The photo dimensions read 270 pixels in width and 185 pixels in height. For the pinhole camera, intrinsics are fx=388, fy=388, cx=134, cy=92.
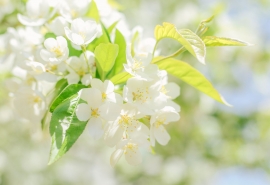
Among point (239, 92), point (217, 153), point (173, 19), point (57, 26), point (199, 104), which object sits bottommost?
point (217, 153)

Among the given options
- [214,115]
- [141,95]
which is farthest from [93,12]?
[214,115]

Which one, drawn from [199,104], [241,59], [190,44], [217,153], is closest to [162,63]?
[190,44]

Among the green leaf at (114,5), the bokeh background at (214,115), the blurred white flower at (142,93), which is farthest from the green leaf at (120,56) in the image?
the bokeh background at (214,115)

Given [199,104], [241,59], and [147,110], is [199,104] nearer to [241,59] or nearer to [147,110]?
[241,59]

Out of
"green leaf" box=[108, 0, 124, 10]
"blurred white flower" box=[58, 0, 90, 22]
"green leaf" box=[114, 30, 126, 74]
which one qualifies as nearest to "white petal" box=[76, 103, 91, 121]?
"green leaf" box=[114, 30, 126, 74]

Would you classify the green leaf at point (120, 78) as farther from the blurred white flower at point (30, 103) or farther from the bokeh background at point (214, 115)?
the bokeh background at point (214, 115)
